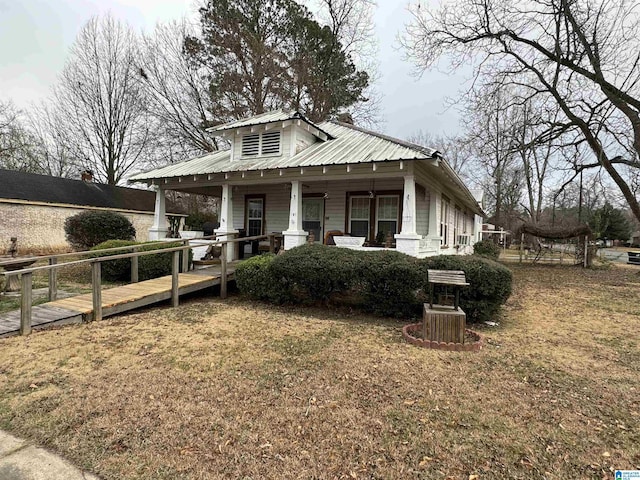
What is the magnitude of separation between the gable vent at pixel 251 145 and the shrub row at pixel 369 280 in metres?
4.68

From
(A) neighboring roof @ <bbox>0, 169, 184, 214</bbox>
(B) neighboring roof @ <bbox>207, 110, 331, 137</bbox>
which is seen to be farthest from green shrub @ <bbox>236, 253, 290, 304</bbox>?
(A) neighboring roof @ <bbox>0, 169, 184, 214</bbox>

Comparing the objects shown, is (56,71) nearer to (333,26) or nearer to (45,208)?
(45,208)

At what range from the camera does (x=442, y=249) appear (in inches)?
457

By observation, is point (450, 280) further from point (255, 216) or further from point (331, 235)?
point (255, 216)

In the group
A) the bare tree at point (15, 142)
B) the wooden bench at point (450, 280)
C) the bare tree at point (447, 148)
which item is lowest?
the wooden bench at point (450, 280)

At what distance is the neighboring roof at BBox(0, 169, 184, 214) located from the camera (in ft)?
54.2

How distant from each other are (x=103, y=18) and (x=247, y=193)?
21.2 m

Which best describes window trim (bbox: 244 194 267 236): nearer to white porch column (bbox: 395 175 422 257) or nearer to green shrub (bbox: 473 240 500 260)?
white porch column (bbox: 395 175 422 257)

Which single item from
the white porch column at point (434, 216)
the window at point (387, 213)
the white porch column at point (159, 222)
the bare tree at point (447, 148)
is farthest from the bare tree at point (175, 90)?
the bare tree at point (447, 148)

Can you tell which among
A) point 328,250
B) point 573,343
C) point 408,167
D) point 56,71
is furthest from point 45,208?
point 573,343

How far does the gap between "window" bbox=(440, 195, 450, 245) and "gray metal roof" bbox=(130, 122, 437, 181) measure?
3646mm

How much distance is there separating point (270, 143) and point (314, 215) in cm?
277

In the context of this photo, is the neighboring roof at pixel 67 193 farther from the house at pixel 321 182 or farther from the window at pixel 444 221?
the window at pixel 444 221

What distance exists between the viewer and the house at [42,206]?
51.4 ft
